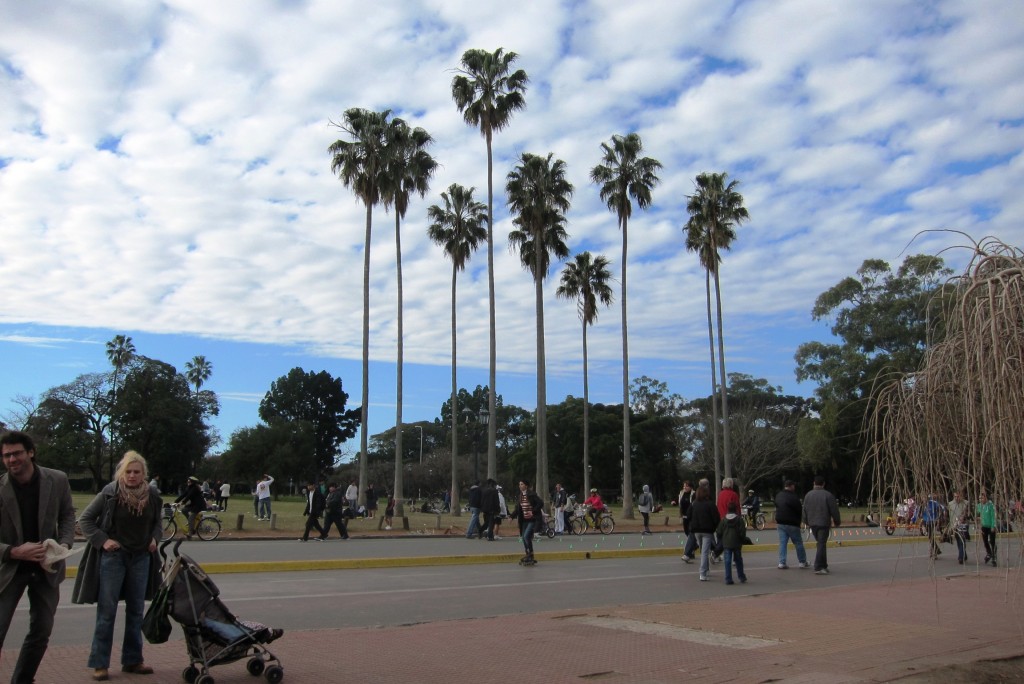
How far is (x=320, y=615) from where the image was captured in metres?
10.6

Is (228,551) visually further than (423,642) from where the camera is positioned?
Yes

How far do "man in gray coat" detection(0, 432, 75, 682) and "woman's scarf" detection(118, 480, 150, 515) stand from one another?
1.97 ft

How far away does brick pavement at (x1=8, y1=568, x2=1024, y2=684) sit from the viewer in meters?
7.34

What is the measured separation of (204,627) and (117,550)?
0.91m

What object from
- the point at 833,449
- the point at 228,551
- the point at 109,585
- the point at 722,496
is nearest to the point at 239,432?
the point at 833,449

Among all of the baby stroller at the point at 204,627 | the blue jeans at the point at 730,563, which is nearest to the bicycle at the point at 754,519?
the blue jeans at the point at 730,563

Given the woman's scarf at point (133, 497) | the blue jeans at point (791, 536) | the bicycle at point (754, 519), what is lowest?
the bicycle at point (754, 519)

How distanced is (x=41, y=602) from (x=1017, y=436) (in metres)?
6.65

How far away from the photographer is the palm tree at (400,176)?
3769cm

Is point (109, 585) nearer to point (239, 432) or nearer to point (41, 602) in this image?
point (41, 602)

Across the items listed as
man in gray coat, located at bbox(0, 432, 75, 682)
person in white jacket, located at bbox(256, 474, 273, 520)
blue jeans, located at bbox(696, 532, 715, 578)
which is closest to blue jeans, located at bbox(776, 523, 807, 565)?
blue jeans, located at bbox(696, 532, 715, 578)

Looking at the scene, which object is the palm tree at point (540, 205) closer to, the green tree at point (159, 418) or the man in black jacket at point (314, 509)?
the man in black jacket at point (314, 509)

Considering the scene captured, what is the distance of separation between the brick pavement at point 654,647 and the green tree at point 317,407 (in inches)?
3867

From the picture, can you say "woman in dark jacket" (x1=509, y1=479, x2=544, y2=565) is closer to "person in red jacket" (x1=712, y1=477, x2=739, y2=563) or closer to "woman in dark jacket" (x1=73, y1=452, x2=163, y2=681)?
"person in red jacket" (x1=712, y1=477, x2=739, y2=563)
